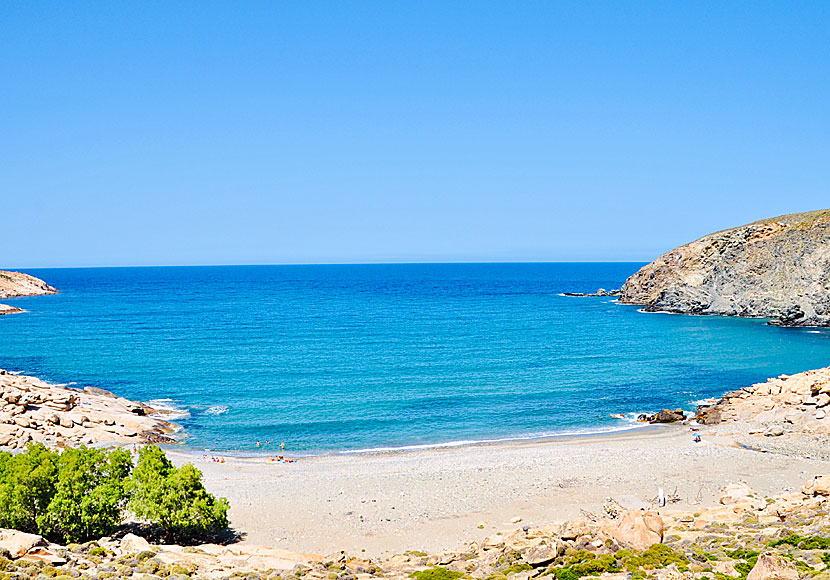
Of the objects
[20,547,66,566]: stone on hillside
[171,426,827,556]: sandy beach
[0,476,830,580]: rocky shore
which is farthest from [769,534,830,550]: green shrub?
[20,547,66,566]: stone on hillside

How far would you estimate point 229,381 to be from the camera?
2478 inches

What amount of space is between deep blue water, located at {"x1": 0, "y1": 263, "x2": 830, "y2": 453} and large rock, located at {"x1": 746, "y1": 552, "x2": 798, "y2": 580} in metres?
28.6

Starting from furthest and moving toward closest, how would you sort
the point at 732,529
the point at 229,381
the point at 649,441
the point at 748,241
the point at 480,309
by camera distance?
the point at 480,309
the point at 748,241
the point at 229,381
the point at 649,441
the point at 732,529

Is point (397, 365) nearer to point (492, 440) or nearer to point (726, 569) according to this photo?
point (492, 440)

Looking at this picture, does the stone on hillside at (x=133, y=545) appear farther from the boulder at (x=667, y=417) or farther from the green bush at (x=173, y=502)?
the boulder at (x=667, y=417)

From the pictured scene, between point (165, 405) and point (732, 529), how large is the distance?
45.1 m

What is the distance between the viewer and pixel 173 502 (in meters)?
25.4

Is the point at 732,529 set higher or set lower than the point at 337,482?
higher

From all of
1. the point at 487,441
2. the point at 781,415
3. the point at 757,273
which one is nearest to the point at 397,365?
the point at 487,441

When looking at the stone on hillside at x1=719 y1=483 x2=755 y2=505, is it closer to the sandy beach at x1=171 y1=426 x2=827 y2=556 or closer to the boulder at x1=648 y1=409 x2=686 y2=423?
the sandy beach at x1=171 y1=426 x2=827 y2=556

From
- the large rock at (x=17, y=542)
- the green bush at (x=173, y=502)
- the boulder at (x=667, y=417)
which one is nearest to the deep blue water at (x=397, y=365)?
the boulder at (x=667, y=417)

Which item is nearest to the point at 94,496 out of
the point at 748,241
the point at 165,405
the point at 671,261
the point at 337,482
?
the point at 337,482

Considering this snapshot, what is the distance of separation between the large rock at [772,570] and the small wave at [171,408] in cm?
4327

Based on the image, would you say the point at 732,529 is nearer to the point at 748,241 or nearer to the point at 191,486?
the point at 191,486
